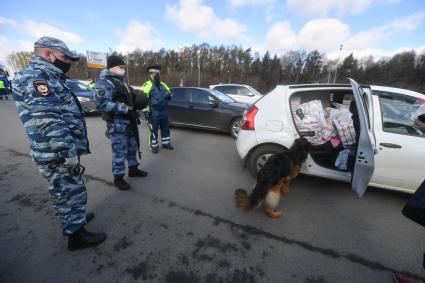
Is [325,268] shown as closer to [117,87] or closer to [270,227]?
[270,227]

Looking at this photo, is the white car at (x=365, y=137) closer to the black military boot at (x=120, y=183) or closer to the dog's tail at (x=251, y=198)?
the dog's tail at (x=251, y=198)

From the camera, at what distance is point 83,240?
216 cm

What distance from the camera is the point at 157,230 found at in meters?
2.46

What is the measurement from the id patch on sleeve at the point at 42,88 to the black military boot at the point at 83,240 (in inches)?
53.2

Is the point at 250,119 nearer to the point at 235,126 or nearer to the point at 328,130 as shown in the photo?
the point at 328,130

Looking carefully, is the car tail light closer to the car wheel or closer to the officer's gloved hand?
the officer's gloved hand

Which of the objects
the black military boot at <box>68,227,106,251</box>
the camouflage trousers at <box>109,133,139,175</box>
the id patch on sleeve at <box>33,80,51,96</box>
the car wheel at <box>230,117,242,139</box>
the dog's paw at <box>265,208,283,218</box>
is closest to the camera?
the id patch on sleeve at <box>33,80,51,96</box>

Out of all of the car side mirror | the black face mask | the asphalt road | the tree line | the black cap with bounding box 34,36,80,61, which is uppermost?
the tree line

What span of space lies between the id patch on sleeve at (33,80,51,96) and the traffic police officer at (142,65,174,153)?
9.33 feet

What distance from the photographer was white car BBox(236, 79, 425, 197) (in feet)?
7.96

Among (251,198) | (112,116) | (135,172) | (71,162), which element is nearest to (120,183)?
(135,172)

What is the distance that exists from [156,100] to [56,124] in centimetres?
306

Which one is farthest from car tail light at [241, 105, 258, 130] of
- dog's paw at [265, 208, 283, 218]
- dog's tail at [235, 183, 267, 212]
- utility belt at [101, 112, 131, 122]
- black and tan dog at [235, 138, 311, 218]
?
utility belt at [101, 112, 131, 122]

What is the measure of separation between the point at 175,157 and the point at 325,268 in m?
3.51
